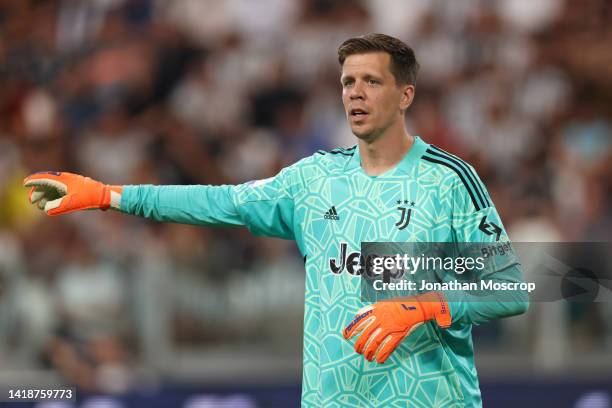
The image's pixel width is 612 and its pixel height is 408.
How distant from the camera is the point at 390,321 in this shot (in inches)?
168

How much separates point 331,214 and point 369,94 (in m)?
0.53

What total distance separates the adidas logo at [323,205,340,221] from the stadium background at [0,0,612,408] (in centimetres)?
321

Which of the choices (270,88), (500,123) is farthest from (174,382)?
(500,123)

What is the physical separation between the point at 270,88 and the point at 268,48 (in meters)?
0.48

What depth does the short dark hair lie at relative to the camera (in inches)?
182

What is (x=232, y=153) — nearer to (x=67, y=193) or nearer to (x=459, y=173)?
(x=67, y=193)

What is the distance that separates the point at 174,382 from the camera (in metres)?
7.85

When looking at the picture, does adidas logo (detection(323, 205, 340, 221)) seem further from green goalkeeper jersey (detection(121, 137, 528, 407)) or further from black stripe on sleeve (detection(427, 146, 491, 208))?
black stripe on sleeve (detection(427, 146, 491, 208))

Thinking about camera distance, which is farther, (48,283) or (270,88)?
(270,88)

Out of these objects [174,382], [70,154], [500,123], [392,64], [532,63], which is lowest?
[174,382]

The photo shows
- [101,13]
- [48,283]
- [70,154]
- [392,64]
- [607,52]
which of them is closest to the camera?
[392,64]

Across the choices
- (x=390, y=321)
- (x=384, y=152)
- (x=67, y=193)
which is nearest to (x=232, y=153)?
(x=67, y=193)

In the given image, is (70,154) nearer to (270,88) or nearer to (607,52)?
(270,88)

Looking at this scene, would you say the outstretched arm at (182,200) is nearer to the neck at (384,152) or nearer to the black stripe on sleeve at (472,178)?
the neck at (384,152)
